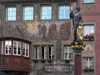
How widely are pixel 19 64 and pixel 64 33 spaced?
4.58 m

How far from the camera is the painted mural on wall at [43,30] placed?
89.0 ft

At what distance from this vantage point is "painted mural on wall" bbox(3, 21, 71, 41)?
27141mm

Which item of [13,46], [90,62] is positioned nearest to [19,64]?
[13,46]

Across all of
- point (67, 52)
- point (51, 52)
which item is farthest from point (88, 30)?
point (51, 52)

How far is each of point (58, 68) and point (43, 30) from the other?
3.46 meters

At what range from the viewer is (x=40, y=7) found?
91.2 feet

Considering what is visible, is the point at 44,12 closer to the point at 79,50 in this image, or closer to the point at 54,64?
the point at 54,64

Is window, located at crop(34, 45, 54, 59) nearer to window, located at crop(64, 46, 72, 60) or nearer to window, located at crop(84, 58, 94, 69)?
window, located at crop(64, 46, 72, 60)

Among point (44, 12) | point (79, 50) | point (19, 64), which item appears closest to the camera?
point (79, 50)

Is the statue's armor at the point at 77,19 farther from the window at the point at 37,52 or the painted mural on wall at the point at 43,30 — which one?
the window at the point at 37,52

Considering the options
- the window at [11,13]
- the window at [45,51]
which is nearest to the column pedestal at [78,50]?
the window at [45,51]

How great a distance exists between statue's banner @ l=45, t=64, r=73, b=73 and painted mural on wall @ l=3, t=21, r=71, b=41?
7.42ft

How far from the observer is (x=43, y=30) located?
1078 inches

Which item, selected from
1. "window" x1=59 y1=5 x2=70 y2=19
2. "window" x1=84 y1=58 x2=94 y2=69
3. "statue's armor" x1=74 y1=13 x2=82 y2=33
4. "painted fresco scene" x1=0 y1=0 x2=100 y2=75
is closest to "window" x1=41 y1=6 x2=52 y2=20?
"painted fresco scene" x1=0 y1=0 x2=100 y2=75
